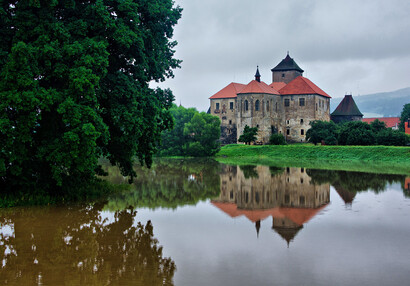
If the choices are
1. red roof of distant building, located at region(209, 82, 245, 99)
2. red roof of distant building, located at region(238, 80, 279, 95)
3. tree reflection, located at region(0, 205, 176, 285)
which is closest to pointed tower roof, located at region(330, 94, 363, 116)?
red roof of distant building, located at region(238, 80, 279, 95)

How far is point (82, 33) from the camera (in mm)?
16891

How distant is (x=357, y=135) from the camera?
5544cm

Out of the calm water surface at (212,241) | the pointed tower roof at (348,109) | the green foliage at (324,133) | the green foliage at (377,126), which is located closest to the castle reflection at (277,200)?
the calm water surface at (212,241)

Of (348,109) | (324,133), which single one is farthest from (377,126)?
(348,109)

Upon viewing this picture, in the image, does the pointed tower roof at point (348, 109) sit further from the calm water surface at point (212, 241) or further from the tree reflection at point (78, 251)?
the tree reflection at point (78, 251)

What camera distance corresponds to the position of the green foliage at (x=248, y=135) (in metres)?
69.6

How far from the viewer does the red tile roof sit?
255 ft

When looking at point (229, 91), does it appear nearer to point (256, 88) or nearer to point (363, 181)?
point (256, 88)

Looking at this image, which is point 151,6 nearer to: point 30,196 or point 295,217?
point 30,196

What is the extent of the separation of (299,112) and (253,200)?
60.9m

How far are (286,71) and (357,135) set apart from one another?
3462 cm

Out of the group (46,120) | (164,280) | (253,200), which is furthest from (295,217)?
(46,120)

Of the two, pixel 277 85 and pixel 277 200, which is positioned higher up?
pixel 277 85

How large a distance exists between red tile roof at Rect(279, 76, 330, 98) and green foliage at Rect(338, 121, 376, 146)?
Result: 20278 millimetres
